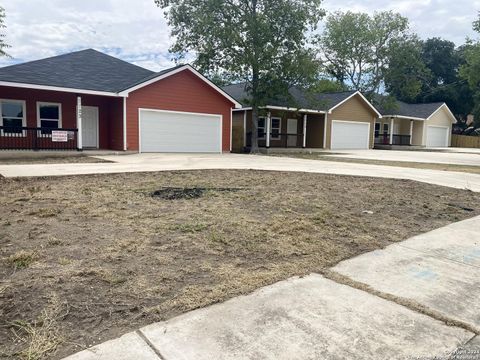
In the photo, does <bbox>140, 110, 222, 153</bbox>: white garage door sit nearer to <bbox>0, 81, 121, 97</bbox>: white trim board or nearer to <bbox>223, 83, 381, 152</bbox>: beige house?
<bbox>0, 81, 121, 97</bbox>: white trim board

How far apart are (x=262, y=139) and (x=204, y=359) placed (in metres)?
24.8

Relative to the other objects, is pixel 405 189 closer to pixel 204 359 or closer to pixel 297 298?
pixel 297 298

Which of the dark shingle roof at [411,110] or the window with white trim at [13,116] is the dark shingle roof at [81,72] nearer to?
the window with white trim at [13,116]

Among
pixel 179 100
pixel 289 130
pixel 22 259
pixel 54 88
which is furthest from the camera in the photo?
pixel 289 130

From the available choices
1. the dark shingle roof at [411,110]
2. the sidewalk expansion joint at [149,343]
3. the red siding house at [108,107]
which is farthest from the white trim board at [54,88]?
the dark shingle roof at [411,110]

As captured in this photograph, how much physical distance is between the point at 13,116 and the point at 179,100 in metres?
7.27

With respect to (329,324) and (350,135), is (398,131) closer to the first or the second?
(350,135)

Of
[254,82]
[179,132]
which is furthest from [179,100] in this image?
[254,82]

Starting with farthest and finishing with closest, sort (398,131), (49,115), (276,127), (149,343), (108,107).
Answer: (398,131) < (276,127) < (108,107) < (49,115) < (149,343)

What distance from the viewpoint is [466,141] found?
43125 mm

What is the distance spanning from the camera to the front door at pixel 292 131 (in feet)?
92.7

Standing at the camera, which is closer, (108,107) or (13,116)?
(13,116)

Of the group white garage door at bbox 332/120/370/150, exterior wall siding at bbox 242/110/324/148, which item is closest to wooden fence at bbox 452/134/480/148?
white garage door at bbox 332/120/370/150

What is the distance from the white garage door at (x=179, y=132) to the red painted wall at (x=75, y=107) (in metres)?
1.17
